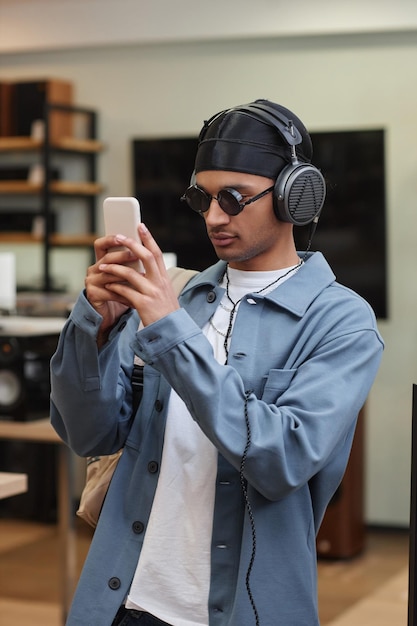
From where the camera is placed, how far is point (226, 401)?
138 cm

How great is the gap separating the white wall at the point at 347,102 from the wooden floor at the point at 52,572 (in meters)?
0.48

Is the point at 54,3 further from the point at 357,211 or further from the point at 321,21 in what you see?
the point at 357,211

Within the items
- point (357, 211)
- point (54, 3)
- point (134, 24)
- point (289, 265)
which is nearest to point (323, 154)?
point (357, 211)

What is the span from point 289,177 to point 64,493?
2.67m

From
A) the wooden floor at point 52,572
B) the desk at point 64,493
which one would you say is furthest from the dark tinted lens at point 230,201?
the wooden floor at point 52,572

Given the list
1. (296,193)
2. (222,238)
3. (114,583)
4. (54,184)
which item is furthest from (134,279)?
(54,184)

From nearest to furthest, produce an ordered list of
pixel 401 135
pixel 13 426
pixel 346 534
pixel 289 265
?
pixel 289 265 → pixel 13 426 → pixel 346 534 → pixel 401 135

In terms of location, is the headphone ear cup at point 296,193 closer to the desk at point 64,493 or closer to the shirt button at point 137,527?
the shirt button at point 137,527

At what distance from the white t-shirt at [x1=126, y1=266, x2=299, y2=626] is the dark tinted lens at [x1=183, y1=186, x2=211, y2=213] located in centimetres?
23

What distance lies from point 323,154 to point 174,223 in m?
0.96

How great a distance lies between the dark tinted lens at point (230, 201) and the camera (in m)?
1.52

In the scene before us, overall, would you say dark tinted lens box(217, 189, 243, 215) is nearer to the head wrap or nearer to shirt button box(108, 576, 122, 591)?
the head wrap

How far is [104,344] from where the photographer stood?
1.54m

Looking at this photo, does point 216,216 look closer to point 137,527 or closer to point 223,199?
point 223,199
